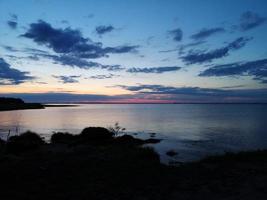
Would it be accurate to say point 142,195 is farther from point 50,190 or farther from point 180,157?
point 180,157

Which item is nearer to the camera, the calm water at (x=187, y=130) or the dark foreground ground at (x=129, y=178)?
the dark foreground ground at (x=129, y=178)

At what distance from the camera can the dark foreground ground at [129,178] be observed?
35.8 ft

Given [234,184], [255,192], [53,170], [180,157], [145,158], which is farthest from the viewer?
[180,157]

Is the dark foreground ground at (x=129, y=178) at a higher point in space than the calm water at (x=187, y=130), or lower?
higher

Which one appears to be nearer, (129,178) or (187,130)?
(129,178)

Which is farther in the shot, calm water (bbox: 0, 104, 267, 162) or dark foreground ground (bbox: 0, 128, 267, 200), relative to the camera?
calm water (bbox: 0, 104, 267, 162)

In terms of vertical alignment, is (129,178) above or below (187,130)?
above

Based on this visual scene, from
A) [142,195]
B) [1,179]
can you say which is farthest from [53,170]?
[142,195]

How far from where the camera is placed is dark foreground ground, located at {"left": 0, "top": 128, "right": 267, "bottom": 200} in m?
10.9

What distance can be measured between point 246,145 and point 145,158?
2409cm

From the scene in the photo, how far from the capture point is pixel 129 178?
13438 millimetres

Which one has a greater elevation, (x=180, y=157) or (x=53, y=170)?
(x=53, y=170)

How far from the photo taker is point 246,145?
38031 mm

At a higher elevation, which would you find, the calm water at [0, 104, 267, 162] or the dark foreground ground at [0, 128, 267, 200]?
the dark foreground ground at [0, 128, 267, 200]
